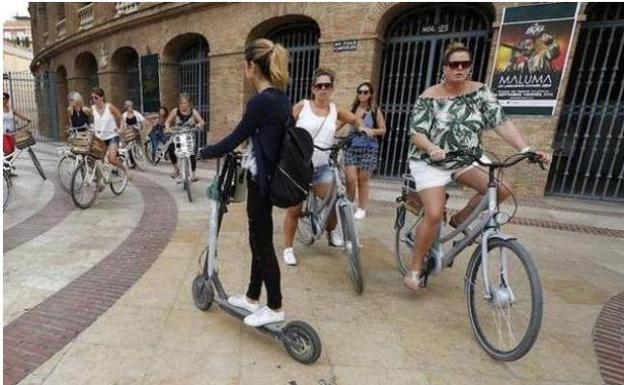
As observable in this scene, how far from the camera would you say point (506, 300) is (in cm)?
238

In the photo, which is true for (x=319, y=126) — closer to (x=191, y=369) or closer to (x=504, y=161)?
(x=504, y=161)

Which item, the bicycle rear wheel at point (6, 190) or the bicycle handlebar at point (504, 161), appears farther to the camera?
the bicycle rear wheel at point (6, 190)

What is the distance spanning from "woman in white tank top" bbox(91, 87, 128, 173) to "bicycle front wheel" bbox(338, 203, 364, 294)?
477 cm

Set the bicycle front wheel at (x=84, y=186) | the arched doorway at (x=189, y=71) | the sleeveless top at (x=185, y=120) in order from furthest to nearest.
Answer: the arched doorway at (x=189, y=71), the sleeveless top at (x=185, y=120), the bicycle front wheel at (x=84, y=186)

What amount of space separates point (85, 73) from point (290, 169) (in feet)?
67.1

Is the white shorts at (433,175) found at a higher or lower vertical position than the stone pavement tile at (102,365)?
higher

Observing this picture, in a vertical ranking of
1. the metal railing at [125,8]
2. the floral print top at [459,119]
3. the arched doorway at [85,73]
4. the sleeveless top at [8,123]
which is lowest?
the sleeveless top at [8,123]

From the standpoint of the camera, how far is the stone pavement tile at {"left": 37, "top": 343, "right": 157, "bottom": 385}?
2154 mm

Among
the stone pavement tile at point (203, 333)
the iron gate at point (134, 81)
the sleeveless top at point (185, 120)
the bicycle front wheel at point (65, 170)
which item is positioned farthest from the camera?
the iron gate at point (134, 81)

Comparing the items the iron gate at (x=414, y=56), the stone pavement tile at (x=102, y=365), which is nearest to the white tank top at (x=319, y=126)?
the stone pavement tile at (x=102, y=365)

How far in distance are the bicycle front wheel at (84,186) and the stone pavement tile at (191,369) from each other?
410 cm

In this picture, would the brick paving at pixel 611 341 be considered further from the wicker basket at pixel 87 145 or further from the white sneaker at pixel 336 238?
the wicker basket at pixel 87 145

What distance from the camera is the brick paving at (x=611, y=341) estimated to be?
7.78 ft

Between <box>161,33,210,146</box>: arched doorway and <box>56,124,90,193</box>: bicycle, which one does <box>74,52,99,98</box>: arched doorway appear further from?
<box>56,124,90,193</box>: bicycle
